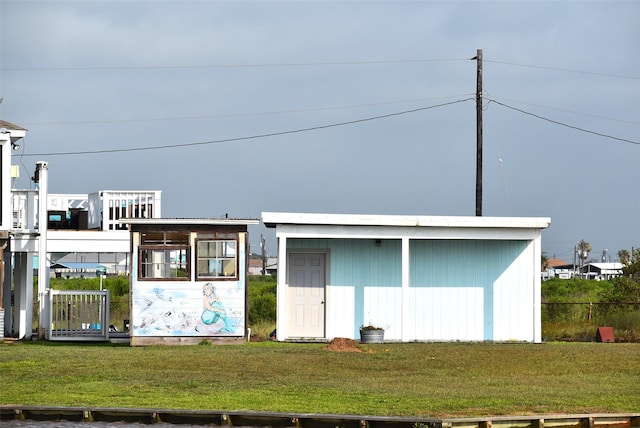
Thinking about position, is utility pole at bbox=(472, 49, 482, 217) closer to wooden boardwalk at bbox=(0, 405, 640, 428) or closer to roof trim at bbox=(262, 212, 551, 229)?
roof trim at bbox=(262, 212, 551, 229)

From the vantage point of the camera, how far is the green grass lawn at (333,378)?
1588cm

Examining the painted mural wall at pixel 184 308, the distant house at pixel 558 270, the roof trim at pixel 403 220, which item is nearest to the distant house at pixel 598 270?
the distant house at pixel 558 270

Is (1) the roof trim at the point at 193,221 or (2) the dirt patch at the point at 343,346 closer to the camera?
(2) the dirt patch at the point at 343,346

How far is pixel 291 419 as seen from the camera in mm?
14438

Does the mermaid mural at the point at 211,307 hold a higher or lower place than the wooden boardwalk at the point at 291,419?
higher

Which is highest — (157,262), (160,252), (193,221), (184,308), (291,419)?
(193,221)

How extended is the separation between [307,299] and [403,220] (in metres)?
3.15

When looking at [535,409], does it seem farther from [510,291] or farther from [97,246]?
[97,246]

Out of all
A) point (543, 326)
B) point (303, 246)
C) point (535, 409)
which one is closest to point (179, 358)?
point (303, 246)

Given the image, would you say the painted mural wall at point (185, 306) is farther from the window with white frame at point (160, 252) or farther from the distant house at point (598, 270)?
the distant house at point (598, 270)

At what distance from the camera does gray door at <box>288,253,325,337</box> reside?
1102 inches

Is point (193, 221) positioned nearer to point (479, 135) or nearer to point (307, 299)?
point (307, 299)

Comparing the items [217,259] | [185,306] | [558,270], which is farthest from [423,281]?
[558,270]

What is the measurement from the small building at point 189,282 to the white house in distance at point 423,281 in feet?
5.54
